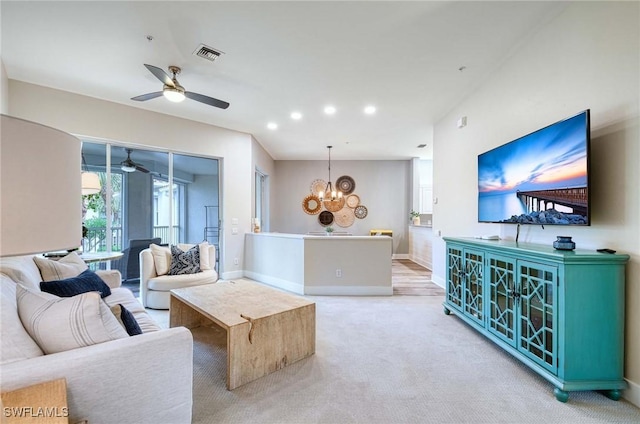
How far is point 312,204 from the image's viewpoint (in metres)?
8.51

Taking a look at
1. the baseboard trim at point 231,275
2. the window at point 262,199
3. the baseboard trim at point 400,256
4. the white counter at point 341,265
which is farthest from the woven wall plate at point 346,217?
the white counter at point 341,265

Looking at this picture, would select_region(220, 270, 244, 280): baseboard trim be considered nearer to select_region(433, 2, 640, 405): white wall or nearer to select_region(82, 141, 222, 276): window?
select_region(82, 141, 222, 276): window

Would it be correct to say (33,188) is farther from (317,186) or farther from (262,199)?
(317,186)

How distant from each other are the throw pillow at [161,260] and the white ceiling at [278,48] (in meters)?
2.16

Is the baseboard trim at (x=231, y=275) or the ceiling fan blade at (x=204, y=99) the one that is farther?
the baseboard trim at (x=231, y=275)

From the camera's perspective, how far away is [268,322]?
2184mm

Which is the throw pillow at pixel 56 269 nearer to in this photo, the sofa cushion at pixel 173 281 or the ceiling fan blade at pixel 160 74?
the sofa cushion at pixel 173 281

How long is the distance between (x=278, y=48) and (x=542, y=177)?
2.69 m

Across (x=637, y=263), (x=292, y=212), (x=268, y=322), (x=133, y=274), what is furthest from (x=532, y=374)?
(x=292, y=212)

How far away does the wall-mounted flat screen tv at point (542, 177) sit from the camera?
2.05 meters

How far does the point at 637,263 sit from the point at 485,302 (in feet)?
3.65

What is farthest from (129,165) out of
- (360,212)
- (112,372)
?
(360,212)

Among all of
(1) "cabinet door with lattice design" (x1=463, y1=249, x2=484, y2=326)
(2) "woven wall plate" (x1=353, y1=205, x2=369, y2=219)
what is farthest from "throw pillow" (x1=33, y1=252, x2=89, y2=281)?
(2) "woven wall plate" (x1=353, y1=205, x2=369, y2=219)

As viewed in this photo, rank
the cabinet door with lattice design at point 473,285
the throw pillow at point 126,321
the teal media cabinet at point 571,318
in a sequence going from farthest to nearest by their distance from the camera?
the cabinet door with lattice design at point 473,285 → the teal media cabinet at point 571,318 → the throw pillow at point 126,321
